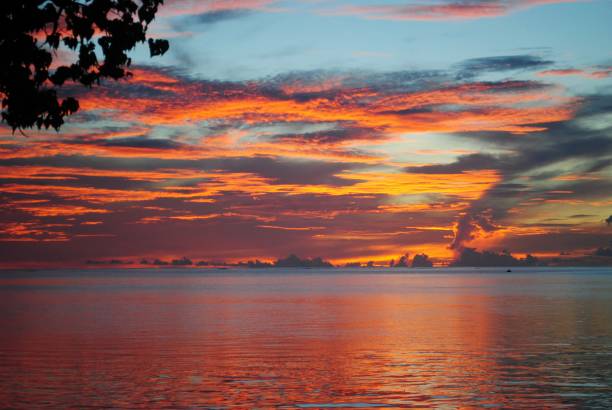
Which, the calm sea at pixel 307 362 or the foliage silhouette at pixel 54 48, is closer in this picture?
the foliage silhouette at pixel 54 48

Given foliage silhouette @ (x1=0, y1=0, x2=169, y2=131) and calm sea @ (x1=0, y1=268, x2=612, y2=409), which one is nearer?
foliage silhouette @ (x1=0, y1=0, x2=169, y2=131)

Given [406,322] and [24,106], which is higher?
[24,106]

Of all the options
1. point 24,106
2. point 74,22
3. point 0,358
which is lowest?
point 0,358

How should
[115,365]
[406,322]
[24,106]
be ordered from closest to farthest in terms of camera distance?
[24,106], [115,365], [406,322]

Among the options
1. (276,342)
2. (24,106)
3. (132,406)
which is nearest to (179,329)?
(276,342)

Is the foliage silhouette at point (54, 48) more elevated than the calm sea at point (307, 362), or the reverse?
the foliage silhouette at point (54, 48)

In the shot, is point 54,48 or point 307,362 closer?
point 54,48

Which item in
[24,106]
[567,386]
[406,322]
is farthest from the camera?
[406,322]

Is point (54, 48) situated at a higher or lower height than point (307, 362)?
higher

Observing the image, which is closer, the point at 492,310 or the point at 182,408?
the point at 182,408

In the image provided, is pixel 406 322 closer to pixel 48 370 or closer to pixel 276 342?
pixel 276 342

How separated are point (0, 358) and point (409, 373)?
21.2m

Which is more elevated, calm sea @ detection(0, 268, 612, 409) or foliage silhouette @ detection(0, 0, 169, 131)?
foliage silhouette @ detection(0, 0, 169, 131)

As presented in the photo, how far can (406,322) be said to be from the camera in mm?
64875
